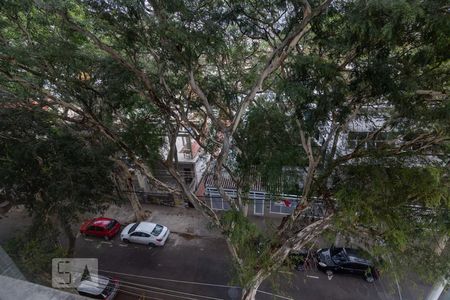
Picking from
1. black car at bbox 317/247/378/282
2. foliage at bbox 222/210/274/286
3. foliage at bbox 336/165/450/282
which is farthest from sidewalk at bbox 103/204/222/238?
foliage at bbox 336/165/450/282

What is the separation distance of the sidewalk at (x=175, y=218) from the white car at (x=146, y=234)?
43.2 inches

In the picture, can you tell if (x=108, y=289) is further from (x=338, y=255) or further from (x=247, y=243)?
(x=338, y=255)

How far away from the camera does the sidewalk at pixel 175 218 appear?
1209 cm

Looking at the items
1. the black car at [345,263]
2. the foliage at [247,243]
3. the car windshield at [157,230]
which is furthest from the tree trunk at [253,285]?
the car windshield at [157,230]

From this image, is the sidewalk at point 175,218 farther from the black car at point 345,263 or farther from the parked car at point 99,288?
the black car at point 345,263

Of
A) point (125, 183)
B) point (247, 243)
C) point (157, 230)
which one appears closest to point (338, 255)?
point (247, 243)

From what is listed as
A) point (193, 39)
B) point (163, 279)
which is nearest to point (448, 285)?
point (193, 39)

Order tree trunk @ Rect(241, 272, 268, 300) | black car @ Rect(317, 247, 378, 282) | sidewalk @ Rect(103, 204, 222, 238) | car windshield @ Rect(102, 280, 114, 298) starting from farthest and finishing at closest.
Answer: sidewalk @ Rect(103, 204, 222, 238)
black car @ Rect(317, 247, 378, 282)
car windshield @ Rect(102, 280, 114, 298)
tree trunk @ Rect(241, 272, 268, 300)

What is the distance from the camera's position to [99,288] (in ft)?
27.9

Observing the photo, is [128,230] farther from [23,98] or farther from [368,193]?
[368,193]

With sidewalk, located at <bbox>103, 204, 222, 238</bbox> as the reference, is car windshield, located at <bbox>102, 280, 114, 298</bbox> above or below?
below

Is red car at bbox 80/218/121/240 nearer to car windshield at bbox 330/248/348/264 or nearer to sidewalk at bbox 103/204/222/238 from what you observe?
sidewalk at bbox 103/204/222/238

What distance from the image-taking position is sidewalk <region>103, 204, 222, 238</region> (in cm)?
1209

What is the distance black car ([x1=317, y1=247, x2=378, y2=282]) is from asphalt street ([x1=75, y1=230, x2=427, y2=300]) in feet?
0.88
